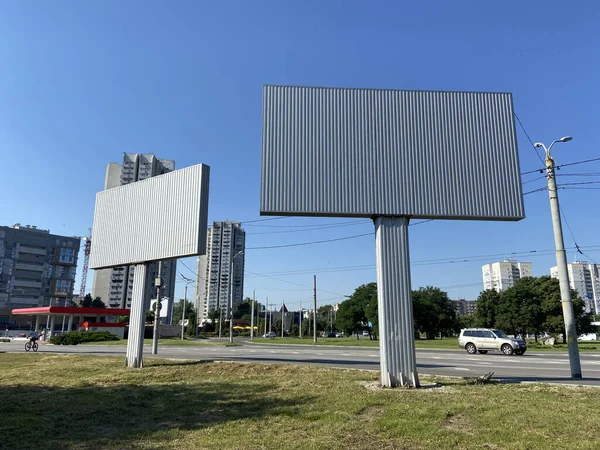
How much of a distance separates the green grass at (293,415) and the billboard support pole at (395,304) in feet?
2.46

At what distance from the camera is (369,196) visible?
12531 mm

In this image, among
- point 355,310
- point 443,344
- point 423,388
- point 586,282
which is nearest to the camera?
point 423,388

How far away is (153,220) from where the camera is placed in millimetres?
17688

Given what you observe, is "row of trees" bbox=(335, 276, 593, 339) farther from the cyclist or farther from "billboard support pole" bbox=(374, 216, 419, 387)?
the cyclist

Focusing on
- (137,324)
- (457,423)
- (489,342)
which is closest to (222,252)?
(489,342)

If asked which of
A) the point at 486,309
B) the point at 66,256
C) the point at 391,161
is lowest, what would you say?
the point at 486,309

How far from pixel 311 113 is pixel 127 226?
10.1 m

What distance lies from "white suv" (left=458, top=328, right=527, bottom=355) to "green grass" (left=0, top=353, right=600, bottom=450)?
17.6m

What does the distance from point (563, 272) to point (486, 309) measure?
172 feet

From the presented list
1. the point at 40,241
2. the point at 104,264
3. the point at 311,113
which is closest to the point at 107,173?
the point at 40,241

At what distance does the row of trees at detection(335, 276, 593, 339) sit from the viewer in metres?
51.4

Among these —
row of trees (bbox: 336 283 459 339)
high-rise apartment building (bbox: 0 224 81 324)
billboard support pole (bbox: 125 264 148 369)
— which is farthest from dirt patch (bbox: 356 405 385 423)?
Result: high-rise apartment building (bbox: 0 224 81 324)

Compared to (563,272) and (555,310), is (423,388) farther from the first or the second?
(555,310)

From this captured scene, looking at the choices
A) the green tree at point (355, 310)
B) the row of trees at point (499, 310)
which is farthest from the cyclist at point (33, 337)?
the green tree at point (355, 310)
